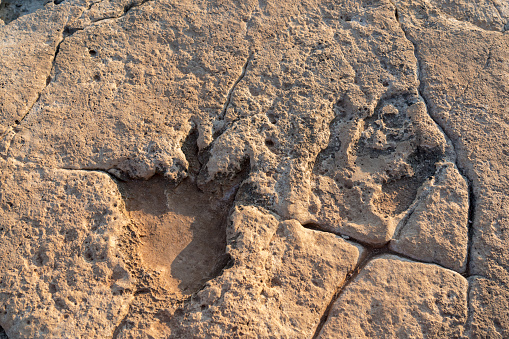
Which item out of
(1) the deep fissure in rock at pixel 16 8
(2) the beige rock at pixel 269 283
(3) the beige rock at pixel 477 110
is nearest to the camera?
(2) the beige rock at pixel 269 283

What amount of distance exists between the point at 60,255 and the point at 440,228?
61.0 inches

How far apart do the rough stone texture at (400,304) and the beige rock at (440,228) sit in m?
0.05

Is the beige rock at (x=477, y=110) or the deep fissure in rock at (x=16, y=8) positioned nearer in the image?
the beige rock at (x=477, y=110)

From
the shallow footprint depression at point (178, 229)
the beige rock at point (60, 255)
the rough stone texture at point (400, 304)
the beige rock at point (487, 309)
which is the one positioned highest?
the beige rock at point (487, 309)

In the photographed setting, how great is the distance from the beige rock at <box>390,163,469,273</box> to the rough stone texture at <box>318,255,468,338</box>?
2.1 inches

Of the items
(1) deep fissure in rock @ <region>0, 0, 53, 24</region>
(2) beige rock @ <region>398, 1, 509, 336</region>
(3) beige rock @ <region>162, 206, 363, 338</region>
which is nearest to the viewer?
(3) beige rock @ <region>162, 206, 363, 338</region>

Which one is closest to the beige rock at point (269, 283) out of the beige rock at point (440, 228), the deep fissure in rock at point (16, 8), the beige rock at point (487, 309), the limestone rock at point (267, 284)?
the limestone rock at point (267, 284)

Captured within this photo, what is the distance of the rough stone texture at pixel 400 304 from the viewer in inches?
59.3

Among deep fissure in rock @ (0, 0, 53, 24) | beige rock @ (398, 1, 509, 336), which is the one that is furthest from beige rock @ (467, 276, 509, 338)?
deep fissure in rock @ (0, 0, 53, 24)

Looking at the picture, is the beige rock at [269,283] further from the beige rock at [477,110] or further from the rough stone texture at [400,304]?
the beige rock at [477,110]

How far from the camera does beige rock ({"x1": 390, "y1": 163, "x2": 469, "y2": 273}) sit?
1.62 metres

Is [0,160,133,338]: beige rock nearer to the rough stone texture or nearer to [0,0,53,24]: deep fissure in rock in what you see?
the rough stone texture

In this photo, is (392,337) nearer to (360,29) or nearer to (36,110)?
(360,29)

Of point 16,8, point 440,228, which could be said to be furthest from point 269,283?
point 16,8
